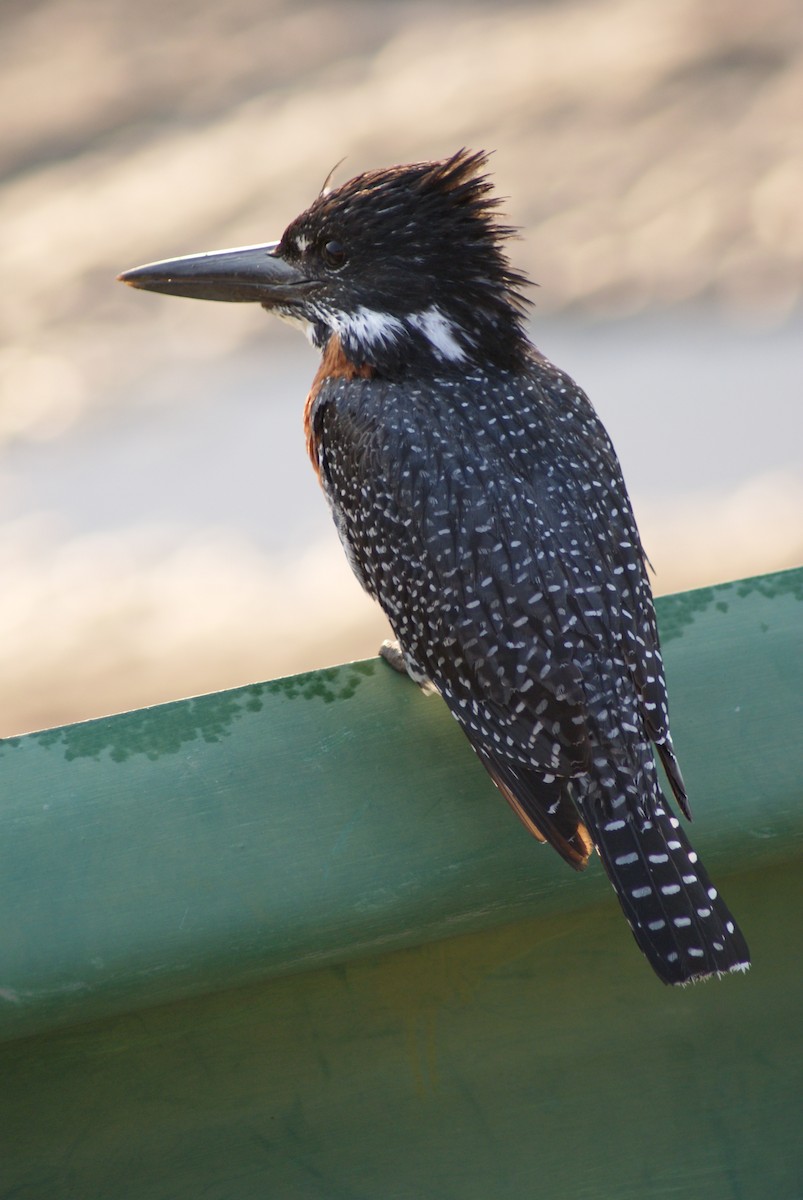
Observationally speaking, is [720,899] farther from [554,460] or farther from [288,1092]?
[554,460]

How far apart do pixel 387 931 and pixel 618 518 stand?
2.86 ft

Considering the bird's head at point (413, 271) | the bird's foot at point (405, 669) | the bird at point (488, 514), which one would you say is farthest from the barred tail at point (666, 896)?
the bird's head at point (413, 271)

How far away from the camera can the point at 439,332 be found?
7.68 ft

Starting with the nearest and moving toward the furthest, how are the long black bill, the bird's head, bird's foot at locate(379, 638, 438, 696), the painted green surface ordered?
the painted green surface
bird's foot at locate(379, 638, 438, 696)
the bird's head
the long black bill

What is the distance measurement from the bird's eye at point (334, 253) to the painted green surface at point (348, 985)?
1.04 m

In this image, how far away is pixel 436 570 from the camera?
6.54 ft

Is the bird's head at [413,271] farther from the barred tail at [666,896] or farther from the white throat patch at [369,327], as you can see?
the barred tail at [666,896]

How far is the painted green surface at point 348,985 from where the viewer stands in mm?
1504

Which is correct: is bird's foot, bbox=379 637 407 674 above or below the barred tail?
above

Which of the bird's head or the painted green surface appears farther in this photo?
the bird's head

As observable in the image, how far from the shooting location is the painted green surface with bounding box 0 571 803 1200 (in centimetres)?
150

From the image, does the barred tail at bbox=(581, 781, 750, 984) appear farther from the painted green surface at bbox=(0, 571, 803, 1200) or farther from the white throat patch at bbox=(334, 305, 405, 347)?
the white throat patch at bbox=(334, 305, 405, 347)

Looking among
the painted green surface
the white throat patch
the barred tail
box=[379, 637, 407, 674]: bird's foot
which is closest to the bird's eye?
the white throat patch

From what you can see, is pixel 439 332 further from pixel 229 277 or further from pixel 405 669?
pixel 405 669
